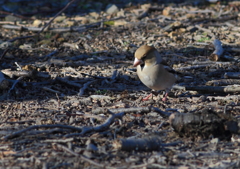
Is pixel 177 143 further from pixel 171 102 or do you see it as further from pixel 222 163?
pixel 171 102

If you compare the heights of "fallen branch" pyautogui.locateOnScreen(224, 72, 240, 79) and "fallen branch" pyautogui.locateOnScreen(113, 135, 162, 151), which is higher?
"fallen branch" pyautogui.locateOnScreen(224, 72, 240, 79)

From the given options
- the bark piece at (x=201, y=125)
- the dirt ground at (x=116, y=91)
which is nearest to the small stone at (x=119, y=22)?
the dirt ground at (x=116, y=91)

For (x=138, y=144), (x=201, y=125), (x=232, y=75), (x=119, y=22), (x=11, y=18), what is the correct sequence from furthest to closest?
(x=11, y=18)
(x=119, y=22)
(x=232, y=75)
(x=201, y=125)
(x=138, y=144)

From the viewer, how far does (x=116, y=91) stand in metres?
6.19

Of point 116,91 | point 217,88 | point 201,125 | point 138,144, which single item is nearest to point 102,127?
point 138,144

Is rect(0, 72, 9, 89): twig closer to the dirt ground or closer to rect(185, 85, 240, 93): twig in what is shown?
the dirt ground

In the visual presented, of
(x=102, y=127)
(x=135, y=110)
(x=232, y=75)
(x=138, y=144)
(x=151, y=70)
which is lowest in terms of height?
(x=138, y=144)

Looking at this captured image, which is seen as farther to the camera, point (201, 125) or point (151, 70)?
point (151, 70)

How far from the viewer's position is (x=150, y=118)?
15.6ft

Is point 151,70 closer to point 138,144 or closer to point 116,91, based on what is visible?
point 116,91

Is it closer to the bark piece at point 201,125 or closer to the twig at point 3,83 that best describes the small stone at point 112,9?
the twig at point 3,83

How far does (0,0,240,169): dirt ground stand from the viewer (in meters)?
3.76

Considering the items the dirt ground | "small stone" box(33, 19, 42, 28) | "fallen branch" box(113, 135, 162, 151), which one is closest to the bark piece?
the dirt ground

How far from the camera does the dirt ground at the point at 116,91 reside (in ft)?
12.3
